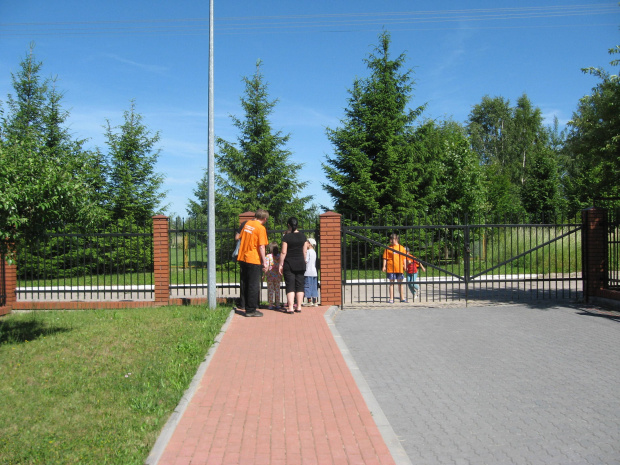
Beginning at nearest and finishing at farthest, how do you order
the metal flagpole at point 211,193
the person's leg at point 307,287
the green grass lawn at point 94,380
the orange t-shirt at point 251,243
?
the green grass lawn at point 94,380, the orange t-shirt at point 251,243, the metal flagpole at point 211,193, the person's leg at point 307,287

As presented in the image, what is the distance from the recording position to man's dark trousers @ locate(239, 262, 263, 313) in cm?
989

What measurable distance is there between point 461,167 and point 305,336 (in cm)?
2092

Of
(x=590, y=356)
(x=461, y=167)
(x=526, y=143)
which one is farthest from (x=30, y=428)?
(x=526, y=143)

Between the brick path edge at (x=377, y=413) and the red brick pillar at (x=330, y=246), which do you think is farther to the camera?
the red brick pillar at (x=330, y=246)

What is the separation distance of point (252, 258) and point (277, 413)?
5.16 m

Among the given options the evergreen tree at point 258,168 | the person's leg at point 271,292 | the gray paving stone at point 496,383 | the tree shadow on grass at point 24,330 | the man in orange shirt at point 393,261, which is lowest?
the gray paving stone at point 496,383

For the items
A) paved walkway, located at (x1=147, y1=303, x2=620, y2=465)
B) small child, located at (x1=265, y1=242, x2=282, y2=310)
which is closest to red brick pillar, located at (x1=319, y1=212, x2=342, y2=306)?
small child, located at (x1=265, y1=242, x2=282, y2=310)

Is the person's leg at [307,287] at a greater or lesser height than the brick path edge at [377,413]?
greater

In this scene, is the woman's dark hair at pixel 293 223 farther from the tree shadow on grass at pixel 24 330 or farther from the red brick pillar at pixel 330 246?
the tree shadow on grass at pixel 24 330

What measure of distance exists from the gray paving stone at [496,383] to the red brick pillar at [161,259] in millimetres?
4046

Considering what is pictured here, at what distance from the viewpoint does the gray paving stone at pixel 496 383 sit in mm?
4297

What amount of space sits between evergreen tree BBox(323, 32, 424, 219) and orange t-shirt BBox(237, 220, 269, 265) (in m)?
14.7

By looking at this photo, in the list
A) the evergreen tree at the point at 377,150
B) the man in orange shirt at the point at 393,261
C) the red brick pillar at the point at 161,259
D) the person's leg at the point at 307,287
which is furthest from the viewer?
the evergreen tree at the point at 377,150

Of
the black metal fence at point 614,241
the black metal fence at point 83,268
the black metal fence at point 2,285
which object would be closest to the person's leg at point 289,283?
the black metal fence at point 83,268
